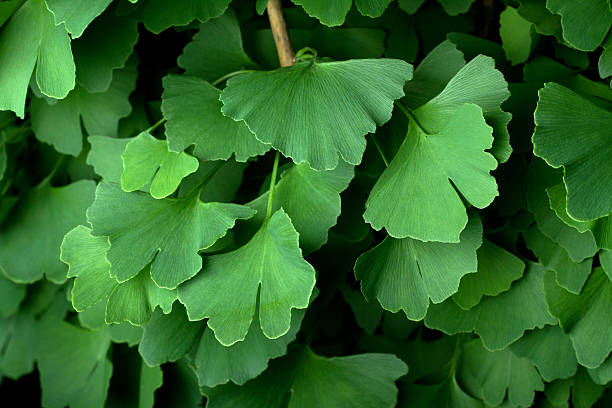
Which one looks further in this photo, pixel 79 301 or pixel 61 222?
pixel 61 222

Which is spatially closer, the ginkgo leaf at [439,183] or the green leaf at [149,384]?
the ginkgo leaf at [439,183]

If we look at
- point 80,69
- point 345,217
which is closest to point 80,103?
point 80,69

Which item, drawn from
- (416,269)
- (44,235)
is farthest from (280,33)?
(44,235)

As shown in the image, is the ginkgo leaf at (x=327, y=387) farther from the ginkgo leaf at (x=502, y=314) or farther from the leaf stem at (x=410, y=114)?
the leaf stem at (x=410, y=114)

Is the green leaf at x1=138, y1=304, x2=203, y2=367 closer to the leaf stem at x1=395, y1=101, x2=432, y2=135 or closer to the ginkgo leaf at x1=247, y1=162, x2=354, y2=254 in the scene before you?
the ginkgo leaf at x1=247, y1=162, x2=354, y2=254

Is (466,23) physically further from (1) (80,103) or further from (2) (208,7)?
(1) (80,103)

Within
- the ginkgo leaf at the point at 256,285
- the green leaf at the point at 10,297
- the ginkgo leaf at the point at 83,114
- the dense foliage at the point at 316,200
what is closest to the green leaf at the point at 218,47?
the dense foliage at the point at 316,200

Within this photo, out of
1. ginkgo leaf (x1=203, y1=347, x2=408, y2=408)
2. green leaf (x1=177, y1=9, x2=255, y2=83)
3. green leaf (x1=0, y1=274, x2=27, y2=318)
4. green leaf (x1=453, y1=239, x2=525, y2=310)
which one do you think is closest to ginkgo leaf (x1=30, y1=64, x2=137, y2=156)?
green leaf (x1=177, y1=9, x2=255, y2=83)
